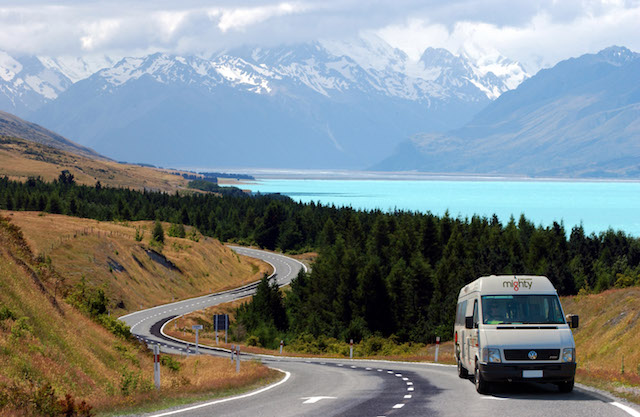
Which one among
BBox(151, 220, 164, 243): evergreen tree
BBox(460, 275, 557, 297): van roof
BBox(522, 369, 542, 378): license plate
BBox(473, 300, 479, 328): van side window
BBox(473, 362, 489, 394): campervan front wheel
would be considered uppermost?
BBox(151, 220, 164, 243): evergreen tree

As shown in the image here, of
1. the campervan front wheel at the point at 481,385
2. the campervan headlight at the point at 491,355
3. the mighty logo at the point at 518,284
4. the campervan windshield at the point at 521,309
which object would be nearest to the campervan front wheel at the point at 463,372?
the campervan windshield at the point at 521,309

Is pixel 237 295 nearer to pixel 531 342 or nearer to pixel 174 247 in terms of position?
pixel 174 247

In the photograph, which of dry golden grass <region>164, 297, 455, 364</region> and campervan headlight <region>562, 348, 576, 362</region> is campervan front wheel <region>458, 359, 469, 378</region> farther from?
dry golden grass <region>164, 297, 455, 364</region>

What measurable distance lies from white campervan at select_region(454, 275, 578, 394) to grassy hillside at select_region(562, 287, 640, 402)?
1.84 meters

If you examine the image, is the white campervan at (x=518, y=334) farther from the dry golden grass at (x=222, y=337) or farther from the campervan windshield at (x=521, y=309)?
the dry golden grass at (x=222, y=337)

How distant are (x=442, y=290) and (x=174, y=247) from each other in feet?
141

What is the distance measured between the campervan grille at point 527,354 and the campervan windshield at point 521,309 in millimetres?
1219

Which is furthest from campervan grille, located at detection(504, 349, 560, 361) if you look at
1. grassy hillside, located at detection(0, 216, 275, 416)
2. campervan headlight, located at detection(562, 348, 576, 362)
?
grassy hillside, located at detection(0, 216, 275, 416)

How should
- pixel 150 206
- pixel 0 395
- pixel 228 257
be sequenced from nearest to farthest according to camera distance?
pixel 0 395, pixel 228 257, pixel 150 206

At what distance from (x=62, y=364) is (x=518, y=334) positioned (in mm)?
12116

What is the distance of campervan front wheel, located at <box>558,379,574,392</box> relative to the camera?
21031 mm

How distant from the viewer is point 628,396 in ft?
65.6

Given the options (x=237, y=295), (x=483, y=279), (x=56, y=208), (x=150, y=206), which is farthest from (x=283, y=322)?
(x=150, y=206)

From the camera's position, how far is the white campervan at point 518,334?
20734 millimetres
